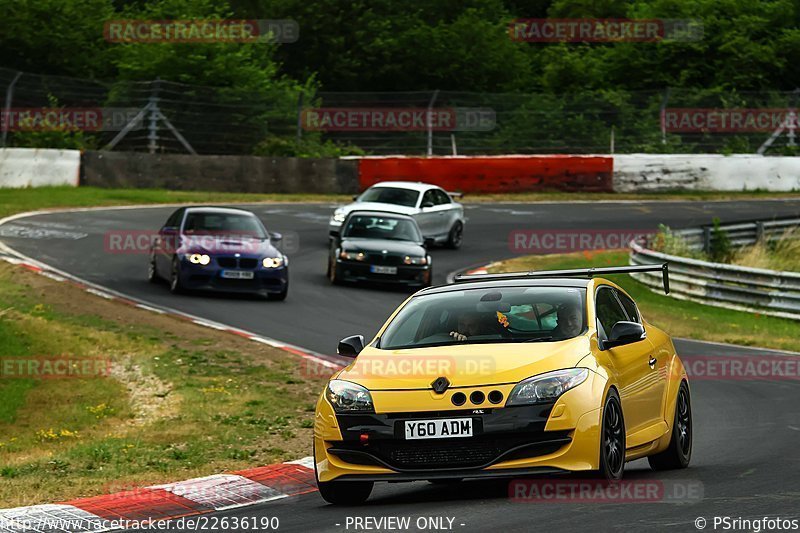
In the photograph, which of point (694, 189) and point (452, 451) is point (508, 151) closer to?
point (694, 189)

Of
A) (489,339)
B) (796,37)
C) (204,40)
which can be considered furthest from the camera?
(796,37)

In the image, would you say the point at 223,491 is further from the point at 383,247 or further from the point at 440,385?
the point at 383,247

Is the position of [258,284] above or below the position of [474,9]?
below

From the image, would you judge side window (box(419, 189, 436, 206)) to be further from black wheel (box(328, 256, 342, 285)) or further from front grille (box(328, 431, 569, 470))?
front grille (box(328, 431, 569, 470))

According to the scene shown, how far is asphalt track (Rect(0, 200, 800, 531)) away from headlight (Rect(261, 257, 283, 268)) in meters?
0.60

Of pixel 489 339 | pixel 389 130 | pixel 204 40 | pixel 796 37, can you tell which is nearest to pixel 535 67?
pixel 796 37

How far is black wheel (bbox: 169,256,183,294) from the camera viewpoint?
2311cm

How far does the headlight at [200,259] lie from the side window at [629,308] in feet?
42.5

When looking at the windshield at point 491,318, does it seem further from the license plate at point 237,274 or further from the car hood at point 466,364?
the license plate at point 237,274

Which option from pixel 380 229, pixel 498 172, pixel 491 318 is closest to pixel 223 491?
pixel 491 318

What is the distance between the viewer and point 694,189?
43156 mm

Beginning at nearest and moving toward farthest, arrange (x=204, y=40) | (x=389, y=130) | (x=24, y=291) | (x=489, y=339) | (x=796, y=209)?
(x=489, y=339) → (x=24, y=291) → (x=796, y=209) → (x=389, y=130) → (x=204, y=40)

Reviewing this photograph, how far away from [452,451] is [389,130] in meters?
33.2

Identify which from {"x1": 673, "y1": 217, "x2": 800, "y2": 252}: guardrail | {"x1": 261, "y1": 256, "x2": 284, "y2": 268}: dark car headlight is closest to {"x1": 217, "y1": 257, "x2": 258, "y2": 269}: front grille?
{"x1": 261, "y1": 256, "x2": 284, "y2": 268}: dark car headlight
